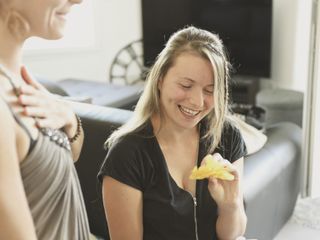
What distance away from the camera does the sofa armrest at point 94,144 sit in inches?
79.4

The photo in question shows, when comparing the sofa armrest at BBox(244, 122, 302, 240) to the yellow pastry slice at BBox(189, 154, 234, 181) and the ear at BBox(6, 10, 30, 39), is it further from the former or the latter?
the ear at BBox(6, 10, 30, 39)

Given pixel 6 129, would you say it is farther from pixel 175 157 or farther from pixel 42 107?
pixel 175 157

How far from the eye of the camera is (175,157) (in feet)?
4.68

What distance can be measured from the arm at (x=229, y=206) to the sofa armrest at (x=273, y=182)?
373 mm

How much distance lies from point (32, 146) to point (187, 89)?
0.73 m

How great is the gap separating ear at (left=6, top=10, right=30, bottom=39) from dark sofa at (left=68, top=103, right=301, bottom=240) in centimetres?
119

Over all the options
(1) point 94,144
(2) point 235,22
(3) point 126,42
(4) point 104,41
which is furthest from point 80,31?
(1) point 94,144

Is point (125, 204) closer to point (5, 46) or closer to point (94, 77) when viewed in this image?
point (5, 46)

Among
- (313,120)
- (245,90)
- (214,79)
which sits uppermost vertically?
(214,79)

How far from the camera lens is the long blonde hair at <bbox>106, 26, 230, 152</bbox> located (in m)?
1.35

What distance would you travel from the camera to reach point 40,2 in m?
0.71

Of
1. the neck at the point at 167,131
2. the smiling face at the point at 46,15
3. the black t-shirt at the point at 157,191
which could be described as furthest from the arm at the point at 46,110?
the neck at the point at 167,131

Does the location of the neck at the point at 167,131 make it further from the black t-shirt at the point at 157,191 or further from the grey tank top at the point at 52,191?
the grey tank top at the point at 52,191

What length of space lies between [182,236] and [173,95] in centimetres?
44
